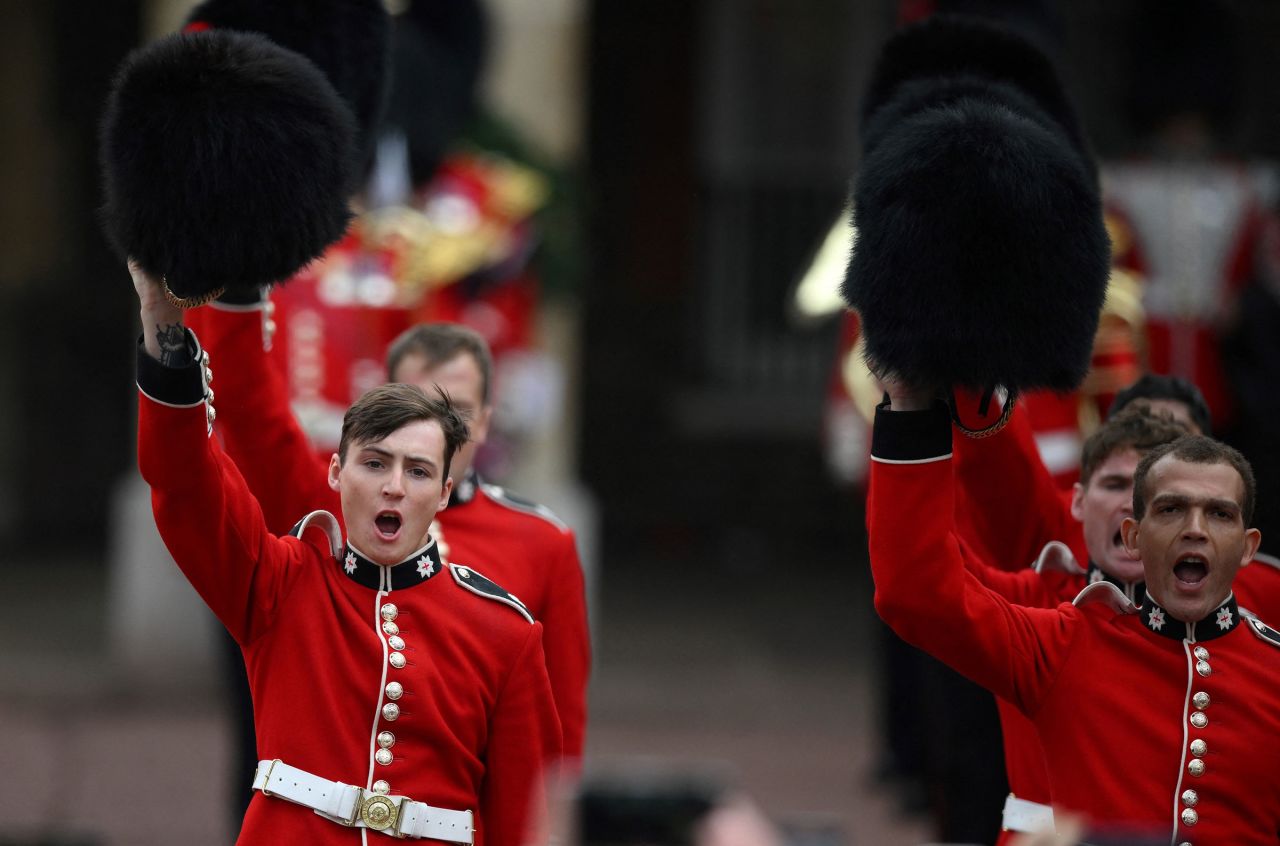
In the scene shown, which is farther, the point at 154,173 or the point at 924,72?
the point at 924,72

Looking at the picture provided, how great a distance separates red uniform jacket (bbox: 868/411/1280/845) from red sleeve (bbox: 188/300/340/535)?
3.41 feet

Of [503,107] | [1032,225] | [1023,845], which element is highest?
[503,107]

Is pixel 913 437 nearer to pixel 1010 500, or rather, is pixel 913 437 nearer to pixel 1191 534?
pixel 1191 534

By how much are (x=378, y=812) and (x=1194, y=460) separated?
1225 millimetres

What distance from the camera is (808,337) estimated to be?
31.5 feet

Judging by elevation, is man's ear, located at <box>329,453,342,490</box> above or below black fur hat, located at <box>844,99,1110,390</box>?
below

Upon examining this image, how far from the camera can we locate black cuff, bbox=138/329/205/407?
8.63ft

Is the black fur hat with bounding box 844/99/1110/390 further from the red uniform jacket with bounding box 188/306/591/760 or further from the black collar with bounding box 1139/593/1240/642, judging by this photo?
the red uniform jacket with bounding box 188/306/591/760

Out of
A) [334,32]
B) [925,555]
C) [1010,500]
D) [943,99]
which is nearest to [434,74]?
[334,32]

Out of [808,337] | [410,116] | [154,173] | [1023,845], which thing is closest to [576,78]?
[410,116]

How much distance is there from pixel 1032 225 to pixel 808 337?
7.00m

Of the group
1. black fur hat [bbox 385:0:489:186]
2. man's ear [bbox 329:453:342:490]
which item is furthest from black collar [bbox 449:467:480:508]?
black fur hat [bbox 385:0:489:186]

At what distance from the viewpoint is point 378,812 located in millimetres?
2729

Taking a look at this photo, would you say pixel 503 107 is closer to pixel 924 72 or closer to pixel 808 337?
pixel 808 337
